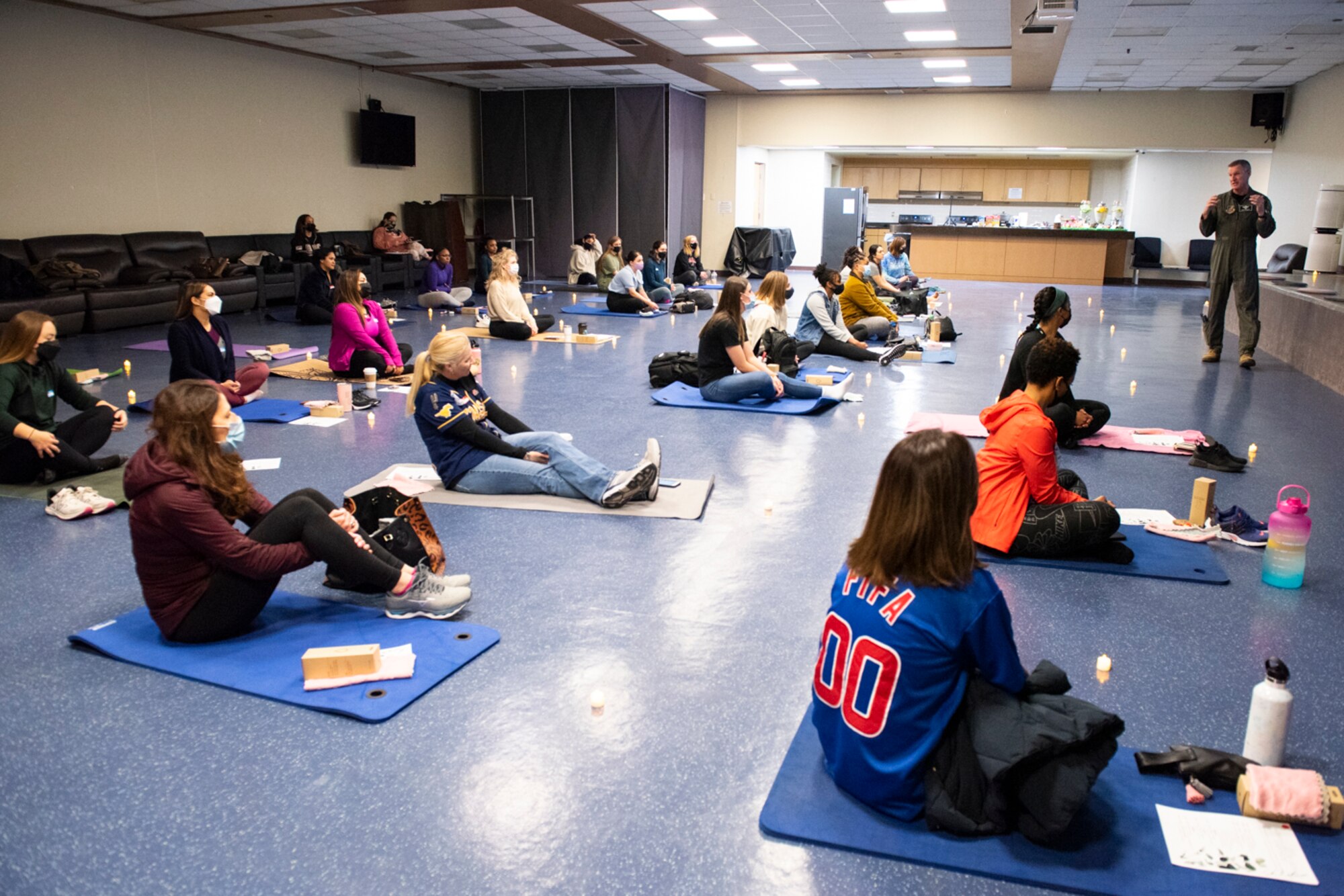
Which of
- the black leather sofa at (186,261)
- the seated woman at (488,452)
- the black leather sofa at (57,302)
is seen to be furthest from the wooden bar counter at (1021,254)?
the seated woman at (488,452)

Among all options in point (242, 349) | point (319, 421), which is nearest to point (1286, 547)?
point (319, 421)

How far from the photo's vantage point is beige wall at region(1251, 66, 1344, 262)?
12969 mm

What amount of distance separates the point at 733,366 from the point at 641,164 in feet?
36.6

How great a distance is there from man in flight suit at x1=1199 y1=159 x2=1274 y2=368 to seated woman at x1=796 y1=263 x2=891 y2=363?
2915 mm

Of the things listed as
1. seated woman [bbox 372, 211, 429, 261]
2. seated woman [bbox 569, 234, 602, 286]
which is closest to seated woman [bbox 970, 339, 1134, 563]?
seated woman [bbox 569, 234, 602, 286]

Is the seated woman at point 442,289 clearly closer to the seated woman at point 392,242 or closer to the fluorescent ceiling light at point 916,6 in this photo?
the seated woman at point 392,242

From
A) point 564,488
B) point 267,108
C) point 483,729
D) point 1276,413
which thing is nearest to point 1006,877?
point 483,729

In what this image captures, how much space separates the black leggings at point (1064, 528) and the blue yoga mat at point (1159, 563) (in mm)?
50

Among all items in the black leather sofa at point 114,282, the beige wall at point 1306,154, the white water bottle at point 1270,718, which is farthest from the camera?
the beige wall at point 1306,154

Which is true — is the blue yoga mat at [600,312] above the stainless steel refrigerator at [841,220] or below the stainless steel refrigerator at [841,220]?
below

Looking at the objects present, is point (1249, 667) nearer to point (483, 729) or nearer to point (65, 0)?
point (483, 729)

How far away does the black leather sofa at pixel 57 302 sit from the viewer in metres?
9.10

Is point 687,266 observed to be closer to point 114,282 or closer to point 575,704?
point 114,282

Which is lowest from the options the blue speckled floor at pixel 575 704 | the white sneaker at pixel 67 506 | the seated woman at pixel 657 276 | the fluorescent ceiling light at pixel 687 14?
the blue speckled floor at pixel 575 704
